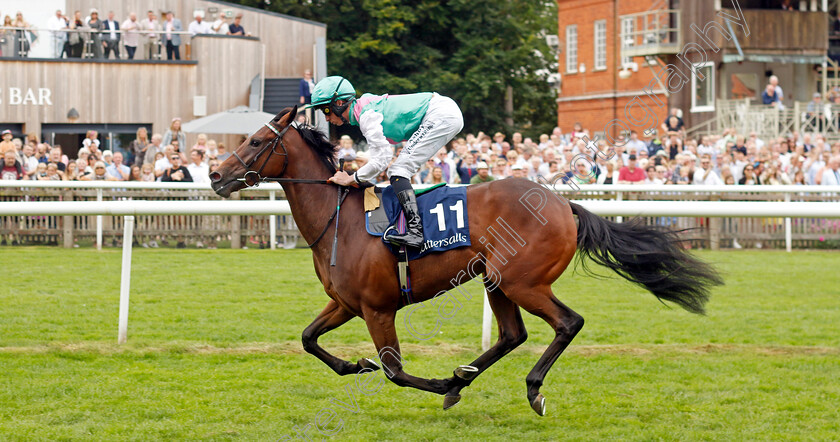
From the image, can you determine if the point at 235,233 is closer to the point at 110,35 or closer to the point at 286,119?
the point at 110,35

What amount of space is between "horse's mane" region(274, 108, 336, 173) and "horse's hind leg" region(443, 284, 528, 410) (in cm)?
110

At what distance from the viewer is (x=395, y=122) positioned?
5.08 meters

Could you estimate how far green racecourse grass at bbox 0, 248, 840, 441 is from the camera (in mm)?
4746

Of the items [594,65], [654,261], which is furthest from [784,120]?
[654,261]

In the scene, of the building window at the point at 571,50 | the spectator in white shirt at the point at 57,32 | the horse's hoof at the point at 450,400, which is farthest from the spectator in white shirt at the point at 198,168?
the building window at the point at 571,50

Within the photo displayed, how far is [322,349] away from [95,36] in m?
14.4

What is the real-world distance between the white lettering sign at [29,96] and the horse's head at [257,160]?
48.1 ft

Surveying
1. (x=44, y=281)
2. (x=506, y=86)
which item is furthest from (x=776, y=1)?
(x=44, y=281)

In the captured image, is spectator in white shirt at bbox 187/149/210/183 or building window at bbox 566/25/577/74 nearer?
spectator in white shirt at bbox 187/149/210/183

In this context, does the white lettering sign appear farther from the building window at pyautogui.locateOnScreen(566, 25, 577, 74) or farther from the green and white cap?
the building window at pyautogui.locateOnScreen(566, 25, 577, 74)

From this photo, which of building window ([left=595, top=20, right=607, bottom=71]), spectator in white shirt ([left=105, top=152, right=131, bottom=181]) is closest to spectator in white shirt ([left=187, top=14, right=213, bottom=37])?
spectator in white shirt ([left=105, top=152, right=131, bottom=181])

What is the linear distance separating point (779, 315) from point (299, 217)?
481 centimetres

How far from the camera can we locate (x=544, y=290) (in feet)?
16.0

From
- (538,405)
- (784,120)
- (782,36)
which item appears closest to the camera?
(538,405)
